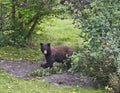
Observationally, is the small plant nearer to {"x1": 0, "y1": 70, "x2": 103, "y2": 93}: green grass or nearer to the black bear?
the black bear

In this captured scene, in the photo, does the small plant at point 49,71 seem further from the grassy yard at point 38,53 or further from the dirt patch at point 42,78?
the grassy yard at point 38,53

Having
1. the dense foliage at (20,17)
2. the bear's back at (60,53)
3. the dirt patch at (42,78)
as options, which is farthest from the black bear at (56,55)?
the dense foliage at (20,17)

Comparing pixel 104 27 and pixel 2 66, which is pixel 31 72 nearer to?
pixel 2 66

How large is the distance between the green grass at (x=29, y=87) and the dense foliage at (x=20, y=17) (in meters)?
4.56

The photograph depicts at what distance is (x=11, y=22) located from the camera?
16.9 m

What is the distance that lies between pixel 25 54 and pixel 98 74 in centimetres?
503

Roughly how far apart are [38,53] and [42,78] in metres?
3.90

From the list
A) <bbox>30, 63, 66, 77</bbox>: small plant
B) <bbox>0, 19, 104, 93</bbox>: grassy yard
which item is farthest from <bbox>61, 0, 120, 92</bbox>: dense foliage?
<bbox>30, 63, 66, 77</bbox>: small plant

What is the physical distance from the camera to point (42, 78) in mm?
12688

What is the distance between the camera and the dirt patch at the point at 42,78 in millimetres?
12398

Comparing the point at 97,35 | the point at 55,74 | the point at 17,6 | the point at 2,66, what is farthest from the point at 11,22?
the point at 97,35

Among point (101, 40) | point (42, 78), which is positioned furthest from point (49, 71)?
point (101, 40)

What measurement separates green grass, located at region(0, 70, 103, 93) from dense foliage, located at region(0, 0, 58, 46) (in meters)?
4.56

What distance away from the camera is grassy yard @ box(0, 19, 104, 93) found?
1100 cm
